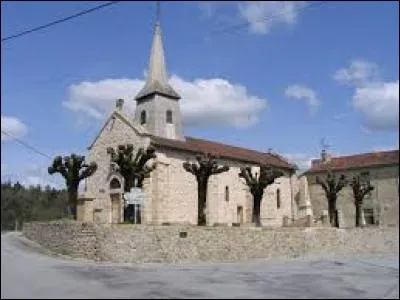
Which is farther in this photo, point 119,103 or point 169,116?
point 169,116

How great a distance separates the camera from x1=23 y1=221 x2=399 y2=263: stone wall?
23250 mm

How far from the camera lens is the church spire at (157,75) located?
155 ft

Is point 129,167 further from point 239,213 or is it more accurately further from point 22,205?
point 239,213

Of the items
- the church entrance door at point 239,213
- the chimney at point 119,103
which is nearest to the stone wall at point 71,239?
the chimney at point 119,103

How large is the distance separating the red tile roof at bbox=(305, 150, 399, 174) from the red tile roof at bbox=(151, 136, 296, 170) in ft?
17.0

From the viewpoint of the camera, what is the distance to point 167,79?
161ft

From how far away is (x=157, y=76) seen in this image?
48219 millimetres

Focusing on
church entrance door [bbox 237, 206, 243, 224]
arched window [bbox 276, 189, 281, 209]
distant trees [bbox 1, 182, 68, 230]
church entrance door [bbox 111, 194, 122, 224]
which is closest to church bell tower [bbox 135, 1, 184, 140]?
church entrance door [bbox 111, 194, 122, 224]

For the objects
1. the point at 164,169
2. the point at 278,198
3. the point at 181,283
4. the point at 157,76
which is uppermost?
the point at 157,76

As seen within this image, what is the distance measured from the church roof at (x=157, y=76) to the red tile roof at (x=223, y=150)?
456cm

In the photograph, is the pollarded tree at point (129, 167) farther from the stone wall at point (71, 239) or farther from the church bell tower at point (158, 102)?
the church bell tower at point (158, 102)

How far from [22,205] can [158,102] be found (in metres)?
39.9

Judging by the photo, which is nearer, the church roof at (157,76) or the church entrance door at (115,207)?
the church entrance door at (115,207)

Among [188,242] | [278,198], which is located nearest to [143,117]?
[278,198]
